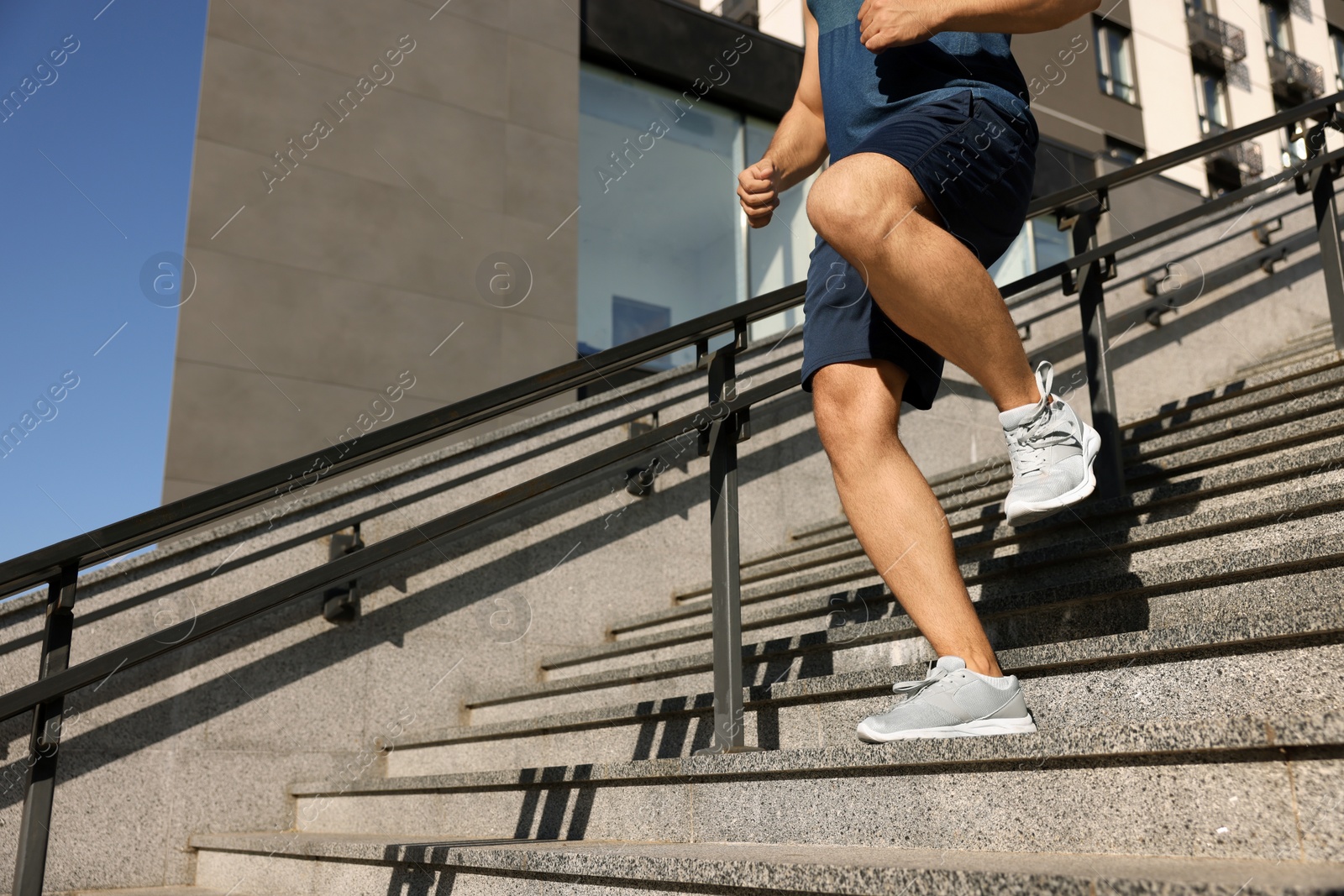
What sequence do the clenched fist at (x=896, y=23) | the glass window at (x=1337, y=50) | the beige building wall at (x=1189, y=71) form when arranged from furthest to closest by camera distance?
the glass window at (x=1337, y=50)
the beige building wall at (x=1189, y=71)
the clenched fist at (x=896, y=23)

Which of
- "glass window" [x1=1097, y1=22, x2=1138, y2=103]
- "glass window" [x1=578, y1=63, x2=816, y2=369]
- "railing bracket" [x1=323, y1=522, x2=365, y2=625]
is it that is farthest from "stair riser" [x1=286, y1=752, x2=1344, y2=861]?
"glass window" [x1=1097, y1=22, x2=1138, y2=103]

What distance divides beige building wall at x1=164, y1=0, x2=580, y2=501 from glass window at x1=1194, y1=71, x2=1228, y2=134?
1435 cm

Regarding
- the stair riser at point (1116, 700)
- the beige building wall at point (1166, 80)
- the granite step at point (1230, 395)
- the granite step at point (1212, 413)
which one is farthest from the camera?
the beige building wall at point (1166, 80)

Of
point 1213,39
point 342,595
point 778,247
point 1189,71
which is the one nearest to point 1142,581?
point 342,595

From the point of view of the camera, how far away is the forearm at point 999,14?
6.12 feet

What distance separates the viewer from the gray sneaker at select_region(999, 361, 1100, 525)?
6.04 feet

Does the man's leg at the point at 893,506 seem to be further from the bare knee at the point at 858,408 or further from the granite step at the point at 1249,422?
the granite step at the point at 1249,422

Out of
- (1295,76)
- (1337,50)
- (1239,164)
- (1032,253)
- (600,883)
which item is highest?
(1337,50)

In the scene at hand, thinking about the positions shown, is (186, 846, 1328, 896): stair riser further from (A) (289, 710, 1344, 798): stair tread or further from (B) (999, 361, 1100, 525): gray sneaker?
(B) (999, 361, 1100, 525): gray sneaker

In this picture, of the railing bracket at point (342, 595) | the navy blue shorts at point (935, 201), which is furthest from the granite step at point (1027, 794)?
the railing bracket at point (342, 595)

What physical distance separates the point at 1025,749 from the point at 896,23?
1.24m

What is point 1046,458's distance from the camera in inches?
73.9

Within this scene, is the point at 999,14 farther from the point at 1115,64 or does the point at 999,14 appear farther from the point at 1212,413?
the point at 1115,64

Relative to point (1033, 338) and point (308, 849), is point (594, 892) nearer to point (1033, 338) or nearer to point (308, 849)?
point (308, 849)
